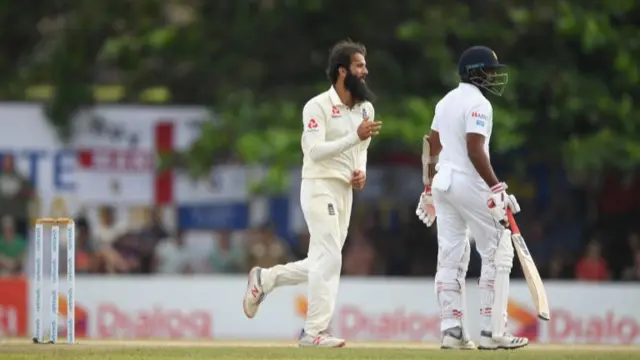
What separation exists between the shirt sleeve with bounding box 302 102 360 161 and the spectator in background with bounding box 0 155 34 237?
10929mm

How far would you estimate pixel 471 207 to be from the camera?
11156mm

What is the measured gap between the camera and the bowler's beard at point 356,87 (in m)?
11.8

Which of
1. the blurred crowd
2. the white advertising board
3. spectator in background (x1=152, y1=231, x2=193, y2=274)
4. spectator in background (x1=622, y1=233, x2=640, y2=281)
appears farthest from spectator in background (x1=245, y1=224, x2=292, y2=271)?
spectator in background (x1=622, y1=233, x2=640, y2=281)

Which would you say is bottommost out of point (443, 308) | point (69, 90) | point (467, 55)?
point (443, 308)

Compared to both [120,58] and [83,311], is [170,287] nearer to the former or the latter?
[83,311]

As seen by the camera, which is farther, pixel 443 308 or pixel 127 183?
pixel 127 183

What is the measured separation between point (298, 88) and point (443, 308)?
12540 millimetres

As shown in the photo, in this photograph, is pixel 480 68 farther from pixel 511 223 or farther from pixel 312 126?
pixel 312 126

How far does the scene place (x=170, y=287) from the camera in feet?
65.1

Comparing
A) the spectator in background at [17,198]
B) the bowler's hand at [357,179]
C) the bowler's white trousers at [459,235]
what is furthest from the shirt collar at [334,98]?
the spectator in background at [17,198]

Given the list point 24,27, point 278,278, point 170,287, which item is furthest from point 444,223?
point 24,27

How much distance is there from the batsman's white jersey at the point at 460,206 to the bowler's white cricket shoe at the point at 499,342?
6 centimetres

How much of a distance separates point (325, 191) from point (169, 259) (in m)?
9.77

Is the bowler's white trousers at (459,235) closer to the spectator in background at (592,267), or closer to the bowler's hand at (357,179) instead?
the bowler's hand at (357,179)
